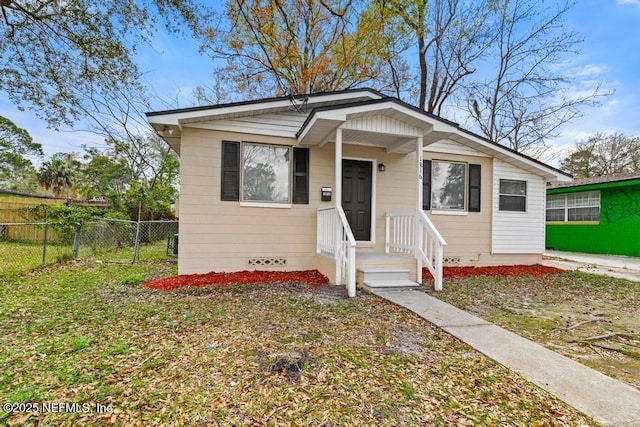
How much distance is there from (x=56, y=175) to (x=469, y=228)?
123 ft

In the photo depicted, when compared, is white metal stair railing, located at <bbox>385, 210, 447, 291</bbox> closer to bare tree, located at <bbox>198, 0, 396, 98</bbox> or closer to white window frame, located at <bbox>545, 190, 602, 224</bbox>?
bare tree, located at <bbox>198, 0, 396, 98</bbox>

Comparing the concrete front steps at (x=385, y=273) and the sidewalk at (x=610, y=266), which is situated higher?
the concrete front steps at (x=385, y=273)

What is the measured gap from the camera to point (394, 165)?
698 cm

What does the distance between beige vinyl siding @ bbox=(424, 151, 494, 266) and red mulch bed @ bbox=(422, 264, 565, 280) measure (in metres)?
0.32

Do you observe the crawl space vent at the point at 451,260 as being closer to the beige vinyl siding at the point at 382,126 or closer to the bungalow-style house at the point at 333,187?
the bungalow-style house at the point at 333,187

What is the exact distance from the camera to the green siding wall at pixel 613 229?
1038cm

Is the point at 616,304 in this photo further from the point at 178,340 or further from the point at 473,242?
the point at 178,340

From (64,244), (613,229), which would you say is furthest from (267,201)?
(613,229)

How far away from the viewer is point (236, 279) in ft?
18.2

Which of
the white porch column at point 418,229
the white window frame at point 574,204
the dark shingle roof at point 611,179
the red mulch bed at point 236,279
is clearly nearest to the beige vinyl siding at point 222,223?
the red mulch bed at point 236,279

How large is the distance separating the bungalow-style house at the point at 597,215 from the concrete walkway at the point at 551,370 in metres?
10.9

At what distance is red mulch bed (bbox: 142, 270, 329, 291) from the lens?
5215 millimetres

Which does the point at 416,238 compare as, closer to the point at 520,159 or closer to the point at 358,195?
the point at 358,195

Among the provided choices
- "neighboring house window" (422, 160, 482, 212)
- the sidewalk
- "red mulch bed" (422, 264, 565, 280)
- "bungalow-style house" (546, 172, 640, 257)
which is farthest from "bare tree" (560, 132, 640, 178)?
"neighboring house window" (422, 160, 482, 212)
